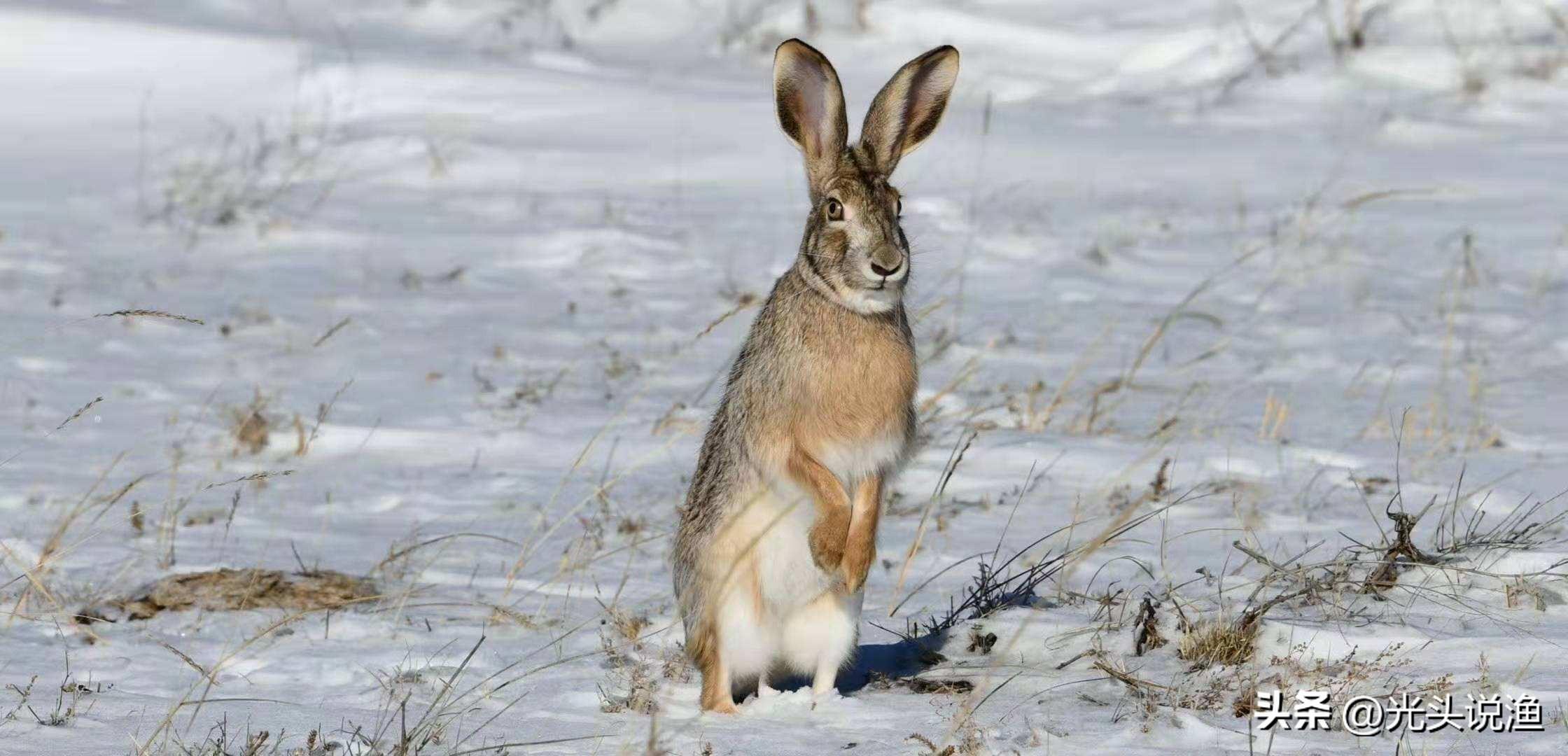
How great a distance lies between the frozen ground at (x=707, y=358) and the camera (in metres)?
3.90

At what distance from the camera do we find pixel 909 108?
13.4 feet

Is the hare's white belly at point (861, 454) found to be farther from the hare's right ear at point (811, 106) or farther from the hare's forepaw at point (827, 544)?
the hare's right ear at point (811, 106)

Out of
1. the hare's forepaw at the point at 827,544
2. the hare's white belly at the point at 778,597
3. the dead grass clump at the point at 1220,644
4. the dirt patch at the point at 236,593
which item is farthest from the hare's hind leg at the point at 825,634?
the dirt patch at the point at 236,593

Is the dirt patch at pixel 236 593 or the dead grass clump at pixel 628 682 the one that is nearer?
the dead grass clump at pixel 628 682

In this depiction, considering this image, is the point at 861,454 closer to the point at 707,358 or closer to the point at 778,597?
the point at 778,597

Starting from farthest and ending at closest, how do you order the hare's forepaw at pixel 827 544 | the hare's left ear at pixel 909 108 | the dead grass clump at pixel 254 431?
the dead grass clump at pixel 254 431 → the hare's left ear at pixel 909 108 → the hare's forepaw at pixel 827 544

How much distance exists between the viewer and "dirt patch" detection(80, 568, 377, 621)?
15.5ft

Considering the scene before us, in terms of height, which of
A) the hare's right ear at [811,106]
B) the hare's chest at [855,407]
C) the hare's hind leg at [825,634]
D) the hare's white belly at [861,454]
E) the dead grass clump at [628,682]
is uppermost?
the hare's right ear at [811,106]

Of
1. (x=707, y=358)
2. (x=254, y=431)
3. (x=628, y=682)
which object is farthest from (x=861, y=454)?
(x=707, y=358)

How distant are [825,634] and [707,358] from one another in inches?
170

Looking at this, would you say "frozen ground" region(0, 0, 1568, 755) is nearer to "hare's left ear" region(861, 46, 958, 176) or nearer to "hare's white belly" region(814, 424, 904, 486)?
"hare's white belly" region(814, 424, 904, 486)

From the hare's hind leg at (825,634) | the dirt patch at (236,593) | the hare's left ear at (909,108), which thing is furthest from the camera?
the dirt patch at (236,593)

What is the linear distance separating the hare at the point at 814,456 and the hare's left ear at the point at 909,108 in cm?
3

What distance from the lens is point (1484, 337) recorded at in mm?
8086
